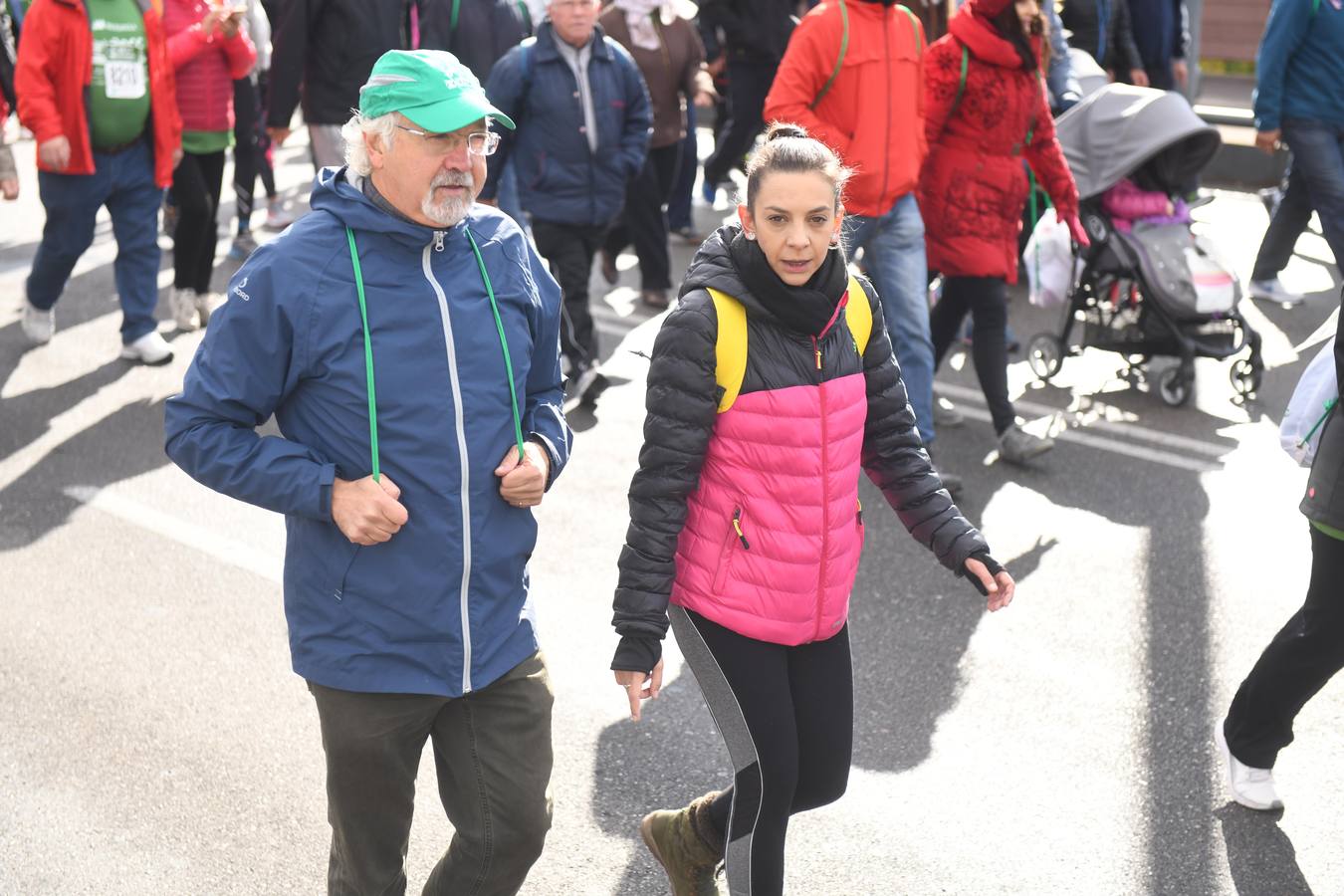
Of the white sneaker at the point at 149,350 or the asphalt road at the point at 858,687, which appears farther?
the white sneaker at the point at 149,350

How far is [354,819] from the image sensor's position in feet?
10.4

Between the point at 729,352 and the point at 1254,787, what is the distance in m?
2.01

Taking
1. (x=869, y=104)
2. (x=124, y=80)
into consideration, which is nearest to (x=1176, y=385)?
(x=869, y=104)

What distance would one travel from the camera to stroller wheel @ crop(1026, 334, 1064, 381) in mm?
7895

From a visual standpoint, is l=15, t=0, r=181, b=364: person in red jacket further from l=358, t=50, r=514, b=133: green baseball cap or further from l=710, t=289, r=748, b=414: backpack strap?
l=710, t=289, r=748, b=414: backpack strap

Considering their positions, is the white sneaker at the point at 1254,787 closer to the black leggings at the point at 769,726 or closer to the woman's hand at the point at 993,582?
the woman's hand at the point at 993,582

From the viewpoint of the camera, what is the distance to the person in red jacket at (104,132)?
24.2 ft

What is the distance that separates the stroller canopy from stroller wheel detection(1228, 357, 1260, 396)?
2.88 feet

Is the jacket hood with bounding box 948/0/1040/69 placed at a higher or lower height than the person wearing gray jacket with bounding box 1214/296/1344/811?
higher

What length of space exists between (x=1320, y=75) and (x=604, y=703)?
5.66m

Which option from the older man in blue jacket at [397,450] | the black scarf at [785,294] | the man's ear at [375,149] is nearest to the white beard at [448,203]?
the older man in blue jacket at [397,450]

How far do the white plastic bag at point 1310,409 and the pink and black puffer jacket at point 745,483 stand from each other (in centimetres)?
138

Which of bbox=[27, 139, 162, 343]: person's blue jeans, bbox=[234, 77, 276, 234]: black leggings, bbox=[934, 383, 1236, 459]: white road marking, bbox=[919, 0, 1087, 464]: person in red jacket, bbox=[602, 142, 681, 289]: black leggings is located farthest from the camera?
bbox=[234, 77, 276, 234]: black leggings

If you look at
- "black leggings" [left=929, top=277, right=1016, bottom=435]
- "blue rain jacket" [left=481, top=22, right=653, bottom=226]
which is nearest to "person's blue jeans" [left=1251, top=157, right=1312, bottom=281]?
"black leggings" [left=929, top=277, right=1016, bottom=435]
